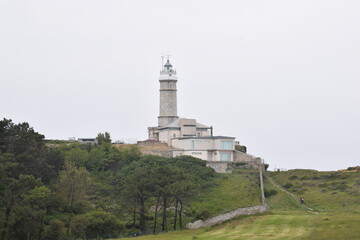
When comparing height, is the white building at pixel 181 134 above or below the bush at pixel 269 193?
above

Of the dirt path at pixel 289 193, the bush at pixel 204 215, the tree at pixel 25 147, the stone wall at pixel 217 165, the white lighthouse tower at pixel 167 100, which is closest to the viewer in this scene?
the dirt path at pixel 289 193

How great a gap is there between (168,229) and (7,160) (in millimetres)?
15891

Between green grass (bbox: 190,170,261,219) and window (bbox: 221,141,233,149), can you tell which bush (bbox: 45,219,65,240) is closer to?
green grass (bbox: 190,170,261,219)

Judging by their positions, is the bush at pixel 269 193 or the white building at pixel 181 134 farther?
the white building at pixel 181 134

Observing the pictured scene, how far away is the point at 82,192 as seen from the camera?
201ft

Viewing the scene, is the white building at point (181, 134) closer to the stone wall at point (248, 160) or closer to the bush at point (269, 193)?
the stone wall at point (248, 160)

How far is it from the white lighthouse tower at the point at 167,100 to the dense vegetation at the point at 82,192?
15.5 meters

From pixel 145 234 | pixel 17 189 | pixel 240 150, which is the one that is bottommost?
pixel 145 234

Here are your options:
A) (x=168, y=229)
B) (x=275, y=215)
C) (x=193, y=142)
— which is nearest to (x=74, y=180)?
(x=168, y=229)

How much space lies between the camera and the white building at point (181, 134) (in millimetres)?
81875

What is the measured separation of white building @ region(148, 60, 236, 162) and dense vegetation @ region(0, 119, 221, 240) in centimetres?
541

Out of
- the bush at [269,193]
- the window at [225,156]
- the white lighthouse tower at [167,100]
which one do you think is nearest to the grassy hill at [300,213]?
the bush at [269,193]

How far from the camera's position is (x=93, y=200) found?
219 ft

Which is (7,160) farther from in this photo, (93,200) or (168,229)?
(168,229)
